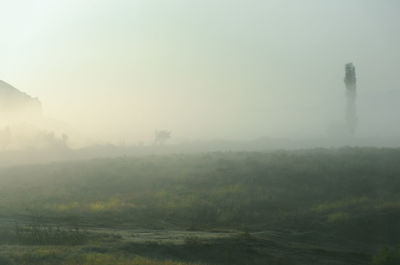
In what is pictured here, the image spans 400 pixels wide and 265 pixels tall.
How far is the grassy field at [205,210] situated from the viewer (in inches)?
967

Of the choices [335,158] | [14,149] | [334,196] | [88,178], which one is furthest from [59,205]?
[14,149]

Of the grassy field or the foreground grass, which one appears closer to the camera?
the foreground grass

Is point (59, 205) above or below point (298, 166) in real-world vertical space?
below

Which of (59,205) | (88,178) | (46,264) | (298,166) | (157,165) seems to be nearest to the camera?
(46,264)

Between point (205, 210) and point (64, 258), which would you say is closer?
point (64, 258)

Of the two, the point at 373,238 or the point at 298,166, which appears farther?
the point at 298,166

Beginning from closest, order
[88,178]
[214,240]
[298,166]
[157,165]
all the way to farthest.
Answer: [214,240] < [298,166] < [88,178] < [157,165]

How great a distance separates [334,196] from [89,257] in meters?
29.4

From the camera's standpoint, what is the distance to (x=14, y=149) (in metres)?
119

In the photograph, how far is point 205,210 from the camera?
128ft

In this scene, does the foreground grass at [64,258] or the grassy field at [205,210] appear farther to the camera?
the grassy field at [205,210]

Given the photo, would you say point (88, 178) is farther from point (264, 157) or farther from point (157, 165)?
point (264, 157)

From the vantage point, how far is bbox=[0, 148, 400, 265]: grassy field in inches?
967

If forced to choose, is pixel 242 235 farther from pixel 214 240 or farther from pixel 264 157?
pixel 264 157
